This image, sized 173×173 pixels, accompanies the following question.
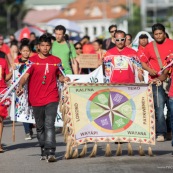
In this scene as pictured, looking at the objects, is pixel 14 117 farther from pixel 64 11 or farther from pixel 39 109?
pixel 64 11

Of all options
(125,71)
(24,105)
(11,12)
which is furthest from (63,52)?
(11,12)

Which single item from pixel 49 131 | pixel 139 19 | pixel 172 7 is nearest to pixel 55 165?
pixel 49 131

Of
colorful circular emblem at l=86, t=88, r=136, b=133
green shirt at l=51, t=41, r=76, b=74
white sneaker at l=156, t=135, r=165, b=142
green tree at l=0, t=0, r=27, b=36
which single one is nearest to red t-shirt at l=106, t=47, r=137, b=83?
colorful circular emblem at l=86, t=88, r=136, b=133

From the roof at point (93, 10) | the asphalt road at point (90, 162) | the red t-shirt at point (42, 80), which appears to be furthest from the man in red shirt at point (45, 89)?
the roof at point (93, 10)

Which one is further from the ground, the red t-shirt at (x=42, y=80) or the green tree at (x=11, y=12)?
the green tree at (x=11, y=12)

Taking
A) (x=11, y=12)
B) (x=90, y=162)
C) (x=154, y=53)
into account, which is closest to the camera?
(x=90, y=162)

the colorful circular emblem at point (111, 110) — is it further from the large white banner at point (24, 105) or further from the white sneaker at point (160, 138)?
the white sneaker at point (160, 138)

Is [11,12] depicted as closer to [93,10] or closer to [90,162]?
[93,10]

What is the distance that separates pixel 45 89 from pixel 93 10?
557 ft

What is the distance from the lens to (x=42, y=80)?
42.3ft

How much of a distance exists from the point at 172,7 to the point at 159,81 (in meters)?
87.3

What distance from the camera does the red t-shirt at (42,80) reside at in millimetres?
12922

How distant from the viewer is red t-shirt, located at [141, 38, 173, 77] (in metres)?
15.1

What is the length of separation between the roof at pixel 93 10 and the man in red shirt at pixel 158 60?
519 feet
